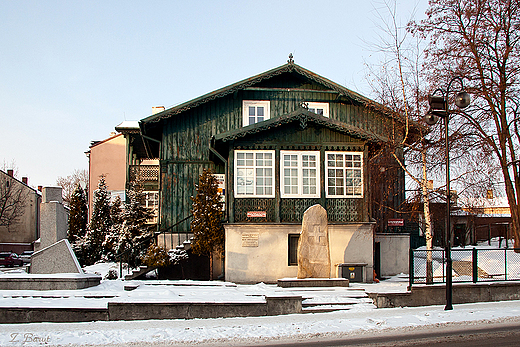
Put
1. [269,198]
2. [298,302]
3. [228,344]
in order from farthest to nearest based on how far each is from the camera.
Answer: [269,198] → [298,302] → [228,344]

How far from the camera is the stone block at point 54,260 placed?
14113 mm

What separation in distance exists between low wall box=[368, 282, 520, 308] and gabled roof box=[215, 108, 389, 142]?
21.2ft

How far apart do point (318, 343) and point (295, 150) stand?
1035 centimetres

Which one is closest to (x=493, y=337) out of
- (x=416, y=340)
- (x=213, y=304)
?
(x=416, y=340)

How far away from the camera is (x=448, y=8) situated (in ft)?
71.2

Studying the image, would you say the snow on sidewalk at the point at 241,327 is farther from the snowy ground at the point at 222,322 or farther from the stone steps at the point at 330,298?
the stone steps at the point at 330,298

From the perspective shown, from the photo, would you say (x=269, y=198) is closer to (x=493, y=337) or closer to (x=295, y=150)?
(x=295, y=150)

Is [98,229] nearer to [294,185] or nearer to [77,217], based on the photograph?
[77,217]

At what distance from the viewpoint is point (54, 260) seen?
46.5 ft

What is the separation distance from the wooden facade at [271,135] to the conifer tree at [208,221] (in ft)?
1.92

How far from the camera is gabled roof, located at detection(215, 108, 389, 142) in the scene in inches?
712

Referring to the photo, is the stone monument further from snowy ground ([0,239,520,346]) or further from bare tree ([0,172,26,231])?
bare tree ([0,172,26,231])

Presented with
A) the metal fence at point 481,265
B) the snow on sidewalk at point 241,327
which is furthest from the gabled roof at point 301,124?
the snow on sidewalk at point 241,327

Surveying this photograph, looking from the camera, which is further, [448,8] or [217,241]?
[448,8]
